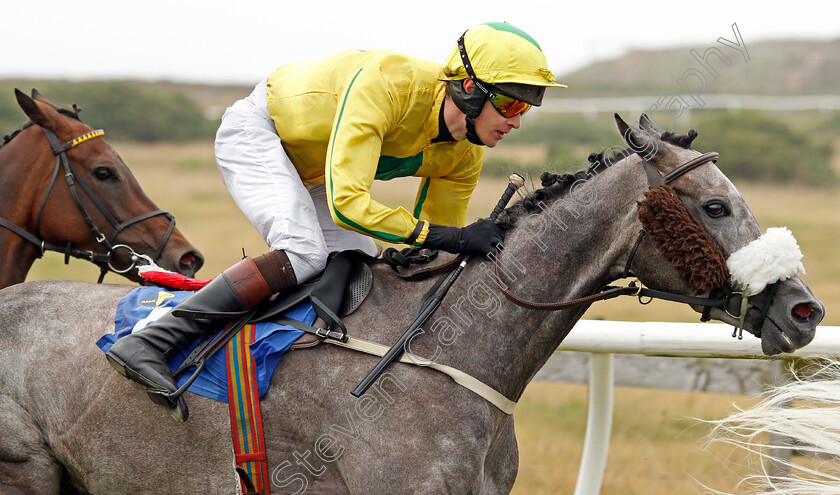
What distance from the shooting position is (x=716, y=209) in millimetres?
2580

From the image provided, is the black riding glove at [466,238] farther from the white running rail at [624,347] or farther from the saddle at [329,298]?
the white running rail at [624,347]

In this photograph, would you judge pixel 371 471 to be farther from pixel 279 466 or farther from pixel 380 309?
pixel 380 309

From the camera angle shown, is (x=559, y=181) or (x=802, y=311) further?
(x=559, y=181)

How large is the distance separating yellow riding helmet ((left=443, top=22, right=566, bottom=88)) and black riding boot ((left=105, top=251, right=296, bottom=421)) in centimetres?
96

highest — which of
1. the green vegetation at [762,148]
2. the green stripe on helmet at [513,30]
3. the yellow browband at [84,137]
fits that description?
the green stripe on helmet at [513,30]

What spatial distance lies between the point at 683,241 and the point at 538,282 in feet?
1.65

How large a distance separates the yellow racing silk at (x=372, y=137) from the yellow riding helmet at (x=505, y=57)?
23 centimetres

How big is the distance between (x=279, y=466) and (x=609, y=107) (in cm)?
2328

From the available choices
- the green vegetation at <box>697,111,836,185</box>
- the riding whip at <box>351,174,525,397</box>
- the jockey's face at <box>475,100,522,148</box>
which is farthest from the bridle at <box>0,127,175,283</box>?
the green vegetation at <box>697,111,836,185</box>

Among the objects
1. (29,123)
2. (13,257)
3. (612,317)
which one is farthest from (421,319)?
(612,317)

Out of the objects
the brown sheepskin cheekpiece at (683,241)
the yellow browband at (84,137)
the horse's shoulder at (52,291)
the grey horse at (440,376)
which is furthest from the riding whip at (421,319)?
the yellow browband at (84,137)

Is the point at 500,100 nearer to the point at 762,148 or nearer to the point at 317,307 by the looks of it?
the point at 317,307

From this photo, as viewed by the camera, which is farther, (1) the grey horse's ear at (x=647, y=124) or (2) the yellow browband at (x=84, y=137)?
(2) the yellow browband at (x=84, y=137)

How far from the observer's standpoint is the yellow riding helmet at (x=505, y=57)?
9.27ft
